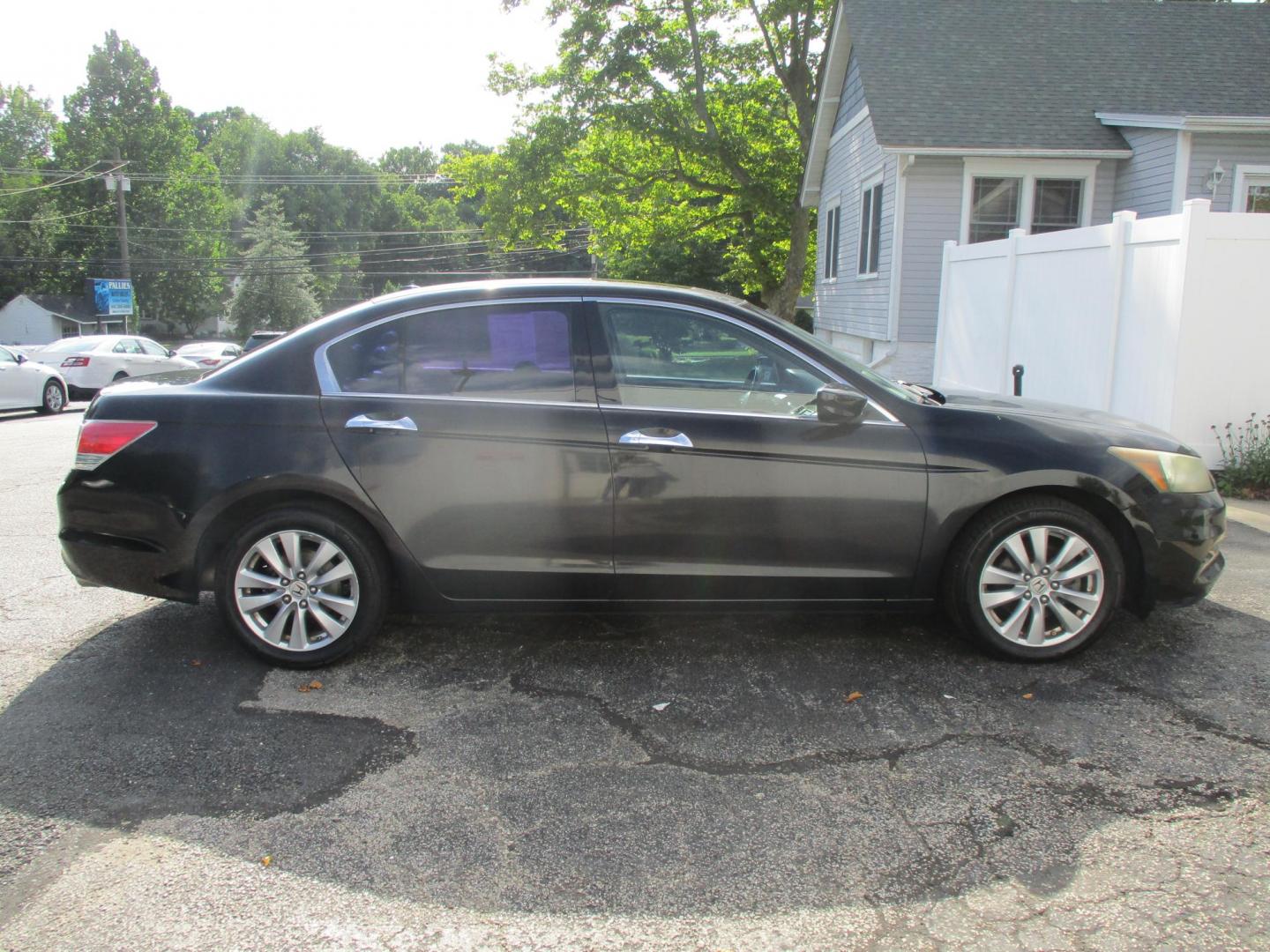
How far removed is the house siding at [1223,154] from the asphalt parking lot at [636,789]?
1030 centimetres

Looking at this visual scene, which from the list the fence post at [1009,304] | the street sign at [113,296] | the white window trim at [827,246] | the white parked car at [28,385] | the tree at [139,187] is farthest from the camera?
the tree at [139,187]

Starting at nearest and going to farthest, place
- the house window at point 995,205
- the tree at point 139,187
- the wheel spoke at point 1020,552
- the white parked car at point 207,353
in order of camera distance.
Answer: the wheel spoke at point 1020,552 < the house window at point 995,205 < the white parked car at point 207,353 < the tree at point 139,187

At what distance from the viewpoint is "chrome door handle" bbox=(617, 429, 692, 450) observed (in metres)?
4.12

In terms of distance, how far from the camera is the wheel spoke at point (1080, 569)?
4.24 metres

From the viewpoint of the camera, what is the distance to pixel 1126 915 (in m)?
2.58

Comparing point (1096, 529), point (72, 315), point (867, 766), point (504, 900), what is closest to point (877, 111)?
point (1096, 529)

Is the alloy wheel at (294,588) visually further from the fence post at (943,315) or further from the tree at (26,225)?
the tree at (26,225)

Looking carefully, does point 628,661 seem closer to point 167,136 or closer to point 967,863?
point 967,863

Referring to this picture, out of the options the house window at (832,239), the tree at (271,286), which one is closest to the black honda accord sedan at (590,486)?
the house window at (832,239)

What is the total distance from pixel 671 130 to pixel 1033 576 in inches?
905

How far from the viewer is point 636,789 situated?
3.26 metres

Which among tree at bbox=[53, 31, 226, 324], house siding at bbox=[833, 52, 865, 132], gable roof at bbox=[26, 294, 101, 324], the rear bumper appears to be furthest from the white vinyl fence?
tree at bbox=[53, 31, 226, 324]

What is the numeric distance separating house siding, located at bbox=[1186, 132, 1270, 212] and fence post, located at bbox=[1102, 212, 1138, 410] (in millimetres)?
5563

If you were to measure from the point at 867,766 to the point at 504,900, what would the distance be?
4.57 ft
